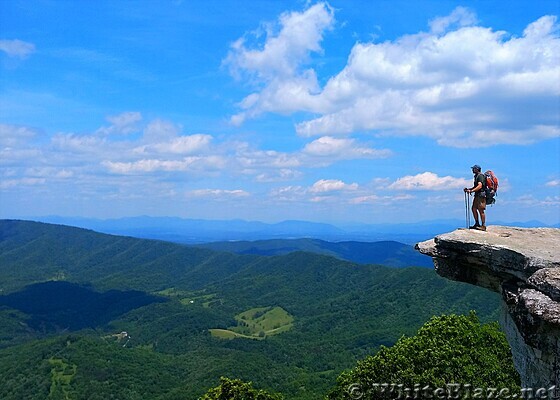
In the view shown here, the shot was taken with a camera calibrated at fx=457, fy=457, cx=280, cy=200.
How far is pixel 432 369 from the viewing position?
26.4m

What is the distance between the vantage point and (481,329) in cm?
3123

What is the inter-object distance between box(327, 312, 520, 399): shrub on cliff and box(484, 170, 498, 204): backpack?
1158cm

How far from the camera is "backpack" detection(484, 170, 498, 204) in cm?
1994

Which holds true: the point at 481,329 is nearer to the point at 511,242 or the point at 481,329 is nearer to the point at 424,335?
the point at 424,335

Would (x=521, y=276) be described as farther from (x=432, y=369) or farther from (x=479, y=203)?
(x=432, y=369)

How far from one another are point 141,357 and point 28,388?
36204 mm

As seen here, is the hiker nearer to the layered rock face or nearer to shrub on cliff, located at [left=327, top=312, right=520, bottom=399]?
the layered rock face

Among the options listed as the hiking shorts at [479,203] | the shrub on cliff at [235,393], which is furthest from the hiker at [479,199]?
the shrub on cliff at [235,393]

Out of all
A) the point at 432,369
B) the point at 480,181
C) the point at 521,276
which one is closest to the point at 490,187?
the point at 480,181

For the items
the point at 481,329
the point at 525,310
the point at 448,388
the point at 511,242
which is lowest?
the point at 448,388

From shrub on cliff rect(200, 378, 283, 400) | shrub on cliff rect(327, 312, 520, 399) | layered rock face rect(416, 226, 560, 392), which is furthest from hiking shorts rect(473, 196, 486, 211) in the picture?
shrub on cliff rect(200, 378, 283, 400)

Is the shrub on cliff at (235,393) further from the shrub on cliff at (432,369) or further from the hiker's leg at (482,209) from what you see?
the hiker's leg at (482,209)

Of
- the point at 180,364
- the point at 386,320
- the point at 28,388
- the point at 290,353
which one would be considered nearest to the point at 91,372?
the point at 28,388

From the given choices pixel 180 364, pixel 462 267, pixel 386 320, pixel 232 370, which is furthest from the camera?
pixel 386 320
